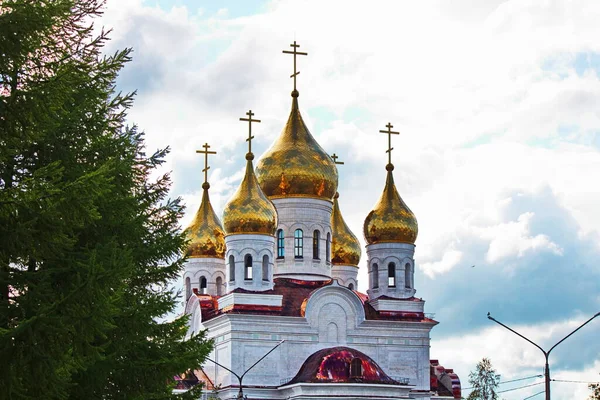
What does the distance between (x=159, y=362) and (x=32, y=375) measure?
16.3 ft

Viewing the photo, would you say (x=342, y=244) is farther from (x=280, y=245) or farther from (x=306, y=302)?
(x=306, y=302)

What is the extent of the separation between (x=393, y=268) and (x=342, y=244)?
4.66 meters

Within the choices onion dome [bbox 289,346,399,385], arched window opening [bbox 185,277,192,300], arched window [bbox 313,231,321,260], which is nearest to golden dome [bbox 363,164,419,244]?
arched window [bbox 313,231,321,260]

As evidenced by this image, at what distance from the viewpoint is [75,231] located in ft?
54.3

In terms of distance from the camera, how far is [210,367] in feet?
155

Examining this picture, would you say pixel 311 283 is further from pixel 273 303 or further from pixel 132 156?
pixel 132 156

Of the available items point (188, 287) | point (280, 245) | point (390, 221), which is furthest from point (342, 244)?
point (188, 287)

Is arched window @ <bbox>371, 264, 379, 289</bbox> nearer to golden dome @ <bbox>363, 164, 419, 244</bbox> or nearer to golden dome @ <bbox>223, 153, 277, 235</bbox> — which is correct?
golden dome @ <bbox>363, 164, 419, 244</bbox>

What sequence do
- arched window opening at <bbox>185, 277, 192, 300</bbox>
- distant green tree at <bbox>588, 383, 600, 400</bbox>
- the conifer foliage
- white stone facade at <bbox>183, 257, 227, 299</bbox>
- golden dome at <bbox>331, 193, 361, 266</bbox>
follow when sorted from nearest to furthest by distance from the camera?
the conifer foliage < distant green tree at <bbox>588, 383, 600, 400</bbox> < golden dome at <bbox>331, 193, 361, 266</bbox> < white stone facade at <bbox>183, 257, 227, 299</bbox> < arched window opening at <bbox>185, 277, 192, 300</bbox>

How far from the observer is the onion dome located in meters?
43.4

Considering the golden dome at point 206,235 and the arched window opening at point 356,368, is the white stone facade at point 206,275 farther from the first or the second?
the arched window opening at point 356,368

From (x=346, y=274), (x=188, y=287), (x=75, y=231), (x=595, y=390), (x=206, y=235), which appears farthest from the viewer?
(x=188, y=287)

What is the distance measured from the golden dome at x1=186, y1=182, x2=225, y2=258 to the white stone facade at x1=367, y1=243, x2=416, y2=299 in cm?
834

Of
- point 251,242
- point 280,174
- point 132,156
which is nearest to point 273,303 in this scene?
point 251,242
